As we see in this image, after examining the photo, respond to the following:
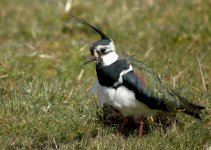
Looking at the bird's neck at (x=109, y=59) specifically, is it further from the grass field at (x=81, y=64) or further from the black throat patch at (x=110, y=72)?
the grass field at (x=81, y=64)

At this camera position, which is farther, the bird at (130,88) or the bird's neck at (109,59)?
the bird's neck at (109,59)

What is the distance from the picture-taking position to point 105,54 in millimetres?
4898

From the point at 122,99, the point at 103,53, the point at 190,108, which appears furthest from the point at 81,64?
the point at 122,99

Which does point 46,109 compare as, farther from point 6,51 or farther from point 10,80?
point 6,51

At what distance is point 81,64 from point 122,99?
7.75 ft

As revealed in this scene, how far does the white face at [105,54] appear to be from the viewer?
488cm

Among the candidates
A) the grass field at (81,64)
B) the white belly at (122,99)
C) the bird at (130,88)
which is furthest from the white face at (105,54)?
the grass field at (81,64)

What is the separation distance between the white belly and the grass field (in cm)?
25

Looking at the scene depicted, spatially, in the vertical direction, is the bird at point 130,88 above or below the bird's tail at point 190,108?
above

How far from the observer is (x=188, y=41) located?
7820 millimetres

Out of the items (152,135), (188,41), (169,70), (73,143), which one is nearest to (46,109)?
(73,143)

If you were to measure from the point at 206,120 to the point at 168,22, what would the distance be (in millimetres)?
3533

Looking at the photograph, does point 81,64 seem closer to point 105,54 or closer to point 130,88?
point 105,54

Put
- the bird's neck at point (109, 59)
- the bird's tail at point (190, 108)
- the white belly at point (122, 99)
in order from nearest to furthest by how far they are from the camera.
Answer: the white belly at point (122, 99) → the bird's neck at point (109, 59) → the bird's tail at point (190, 108)
